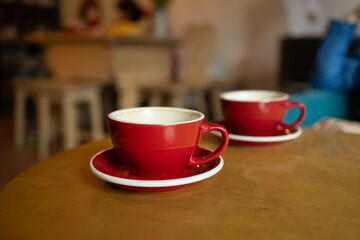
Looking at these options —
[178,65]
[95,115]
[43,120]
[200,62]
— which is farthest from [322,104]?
[178,65]

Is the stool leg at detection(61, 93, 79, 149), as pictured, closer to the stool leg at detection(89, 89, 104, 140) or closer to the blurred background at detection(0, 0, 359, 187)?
the blurred background at detection(0, 0, 359, 187)

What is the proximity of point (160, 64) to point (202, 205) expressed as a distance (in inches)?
101

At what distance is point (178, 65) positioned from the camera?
3.30 metres

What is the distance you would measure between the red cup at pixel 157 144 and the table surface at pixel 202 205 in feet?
0.10

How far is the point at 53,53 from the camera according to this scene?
2.88 meters

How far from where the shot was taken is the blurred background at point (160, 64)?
2127mm

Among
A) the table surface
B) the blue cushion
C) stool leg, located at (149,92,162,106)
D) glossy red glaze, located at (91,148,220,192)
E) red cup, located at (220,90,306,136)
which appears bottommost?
stool leg, located at (149,92,162,106)

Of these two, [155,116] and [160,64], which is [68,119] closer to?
[160,64]

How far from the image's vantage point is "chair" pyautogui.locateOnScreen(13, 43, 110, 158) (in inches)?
84.0

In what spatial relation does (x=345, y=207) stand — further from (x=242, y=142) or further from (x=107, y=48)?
(x=107, y=48)

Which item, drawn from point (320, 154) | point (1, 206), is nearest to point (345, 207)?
point (320, 154)

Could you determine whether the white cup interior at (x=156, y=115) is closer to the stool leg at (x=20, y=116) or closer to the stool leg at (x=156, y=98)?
the stool leg at (x=156, y=98)

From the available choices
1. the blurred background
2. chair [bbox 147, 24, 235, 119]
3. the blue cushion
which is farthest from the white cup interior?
chair [bbox 147, 24, 235, 119]

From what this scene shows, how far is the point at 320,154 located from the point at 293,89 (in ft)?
4.88
